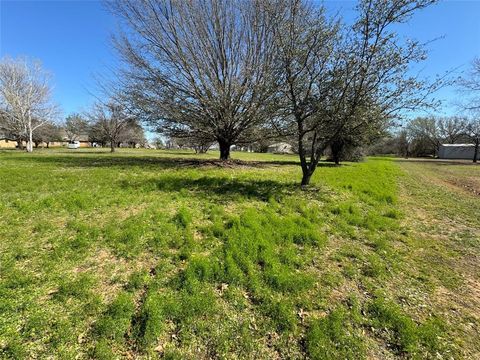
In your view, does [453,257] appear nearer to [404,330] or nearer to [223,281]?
[404,330]

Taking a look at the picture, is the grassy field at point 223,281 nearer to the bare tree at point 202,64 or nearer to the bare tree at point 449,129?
the bare tree at point 202,64

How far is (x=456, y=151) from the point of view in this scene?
60.6 m

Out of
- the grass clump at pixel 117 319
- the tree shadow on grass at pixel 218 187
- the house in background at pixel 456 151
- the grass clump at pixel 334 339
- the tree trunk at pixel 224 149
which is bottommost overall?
the grass clump at pixel 334 339

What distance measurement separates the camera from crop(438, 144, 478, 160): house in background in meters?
59.2

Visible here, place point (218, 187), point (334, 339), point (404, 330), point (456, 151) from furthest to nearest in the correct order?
point (456, 151)
point (218, 187)
point (404, 330)
point (334, 339)

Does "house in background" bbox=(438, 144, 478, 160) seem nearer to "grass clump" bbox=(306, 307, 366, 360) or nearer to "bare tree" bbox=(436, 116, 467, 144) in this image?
"bare tree" bbox=(436, 116, 467, 144)

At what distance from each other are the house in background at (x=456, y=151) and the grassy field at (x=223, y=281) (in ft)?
233

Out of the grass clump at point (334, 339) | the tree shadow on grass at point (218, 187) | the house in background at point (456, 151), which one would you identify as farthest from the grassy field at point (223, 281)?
the house in background at point (456, 151)

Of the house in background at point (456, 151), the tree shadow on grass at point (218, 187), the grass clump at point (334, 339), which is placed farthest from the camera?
the house in background at point (456, 151)

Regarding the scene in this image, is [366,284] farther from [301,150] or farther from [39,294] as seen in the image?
[301,150]

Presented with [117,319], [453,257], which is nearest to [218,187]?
[117,319]

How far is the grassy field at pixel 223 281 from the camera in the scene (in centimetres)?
267

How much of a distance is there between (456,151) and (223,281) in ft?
255

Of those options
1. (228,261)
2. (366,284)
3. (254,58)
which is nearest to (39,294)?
(228,261)
